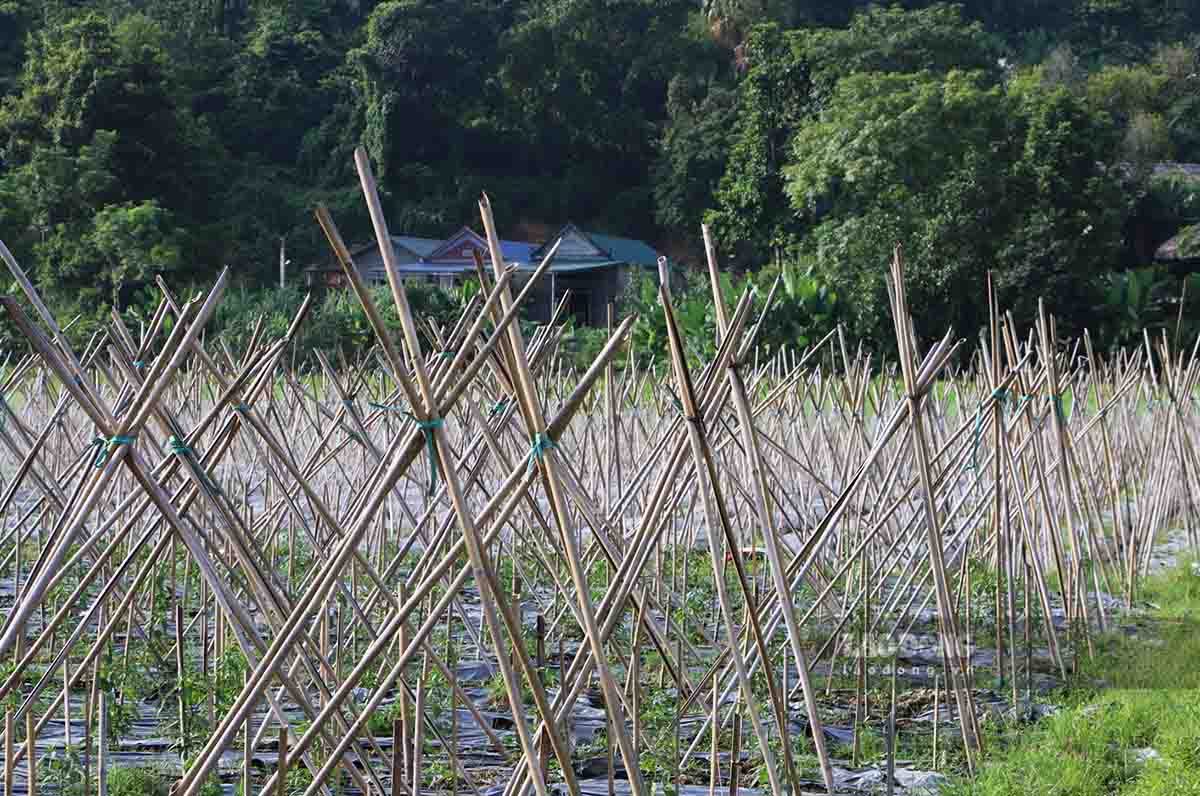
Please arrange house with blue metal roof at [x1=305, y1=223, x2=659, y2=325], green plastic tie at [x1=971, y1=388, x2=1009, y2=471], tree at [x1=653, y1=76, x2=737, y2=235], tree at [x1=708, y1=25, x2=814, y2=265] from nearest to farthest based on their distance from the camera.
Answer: green plastic tie at [x1=971, y1=388, x2=1009, y2=471] < tree at [x1=708, y1=25, x2=814, y2=265] < house with blue metal roof at [x1=305, y1=223, x2=659, y2=325] < tree at [x1=653, y1=76, x2=737, y2=235]

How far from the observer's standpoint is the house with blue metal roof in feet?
66.8

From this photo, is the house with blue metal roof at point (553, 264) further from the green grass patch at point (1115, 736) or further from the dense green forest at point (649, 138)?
the green grass patch at point (1115, 736)

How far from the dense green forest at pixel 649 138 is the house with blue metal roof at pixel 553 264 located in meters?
1.27

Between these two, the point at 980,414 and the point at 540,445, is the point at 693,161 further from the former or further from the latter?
the point at 540,445

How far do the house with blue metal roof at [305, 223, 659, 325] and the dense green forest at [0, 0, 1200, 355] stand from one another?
4.16ft

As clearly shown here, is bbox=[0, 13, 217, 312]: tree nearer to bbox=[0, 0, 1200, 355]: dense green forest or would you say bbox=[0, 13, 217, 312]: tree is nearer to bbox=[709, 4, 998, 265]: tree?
bbox=[0, 0, 1200, 355]: dense green forest

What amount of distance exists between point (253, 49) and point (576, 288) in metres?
9.01

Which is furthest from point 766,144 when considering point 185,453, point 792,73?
point 185,453

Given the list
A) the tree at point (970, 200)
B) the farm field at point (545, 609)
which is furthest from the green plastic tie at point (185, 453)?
the tree at point (970, 200)

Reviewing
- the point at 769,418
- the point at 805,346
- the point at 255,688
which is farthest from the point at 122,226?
the point at 255,688

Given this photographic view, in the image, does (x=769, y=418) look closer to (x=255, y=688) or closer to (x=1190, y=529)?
(x=1190, y=529)

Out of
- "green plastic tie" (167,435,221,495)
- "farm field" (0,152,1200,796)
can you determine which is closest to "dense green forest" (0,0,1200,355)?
"farm field" (0,152,1200,796)

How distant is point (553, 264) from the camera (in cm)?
2027

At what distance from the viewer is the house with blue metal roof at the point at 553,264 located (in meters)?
20.4
